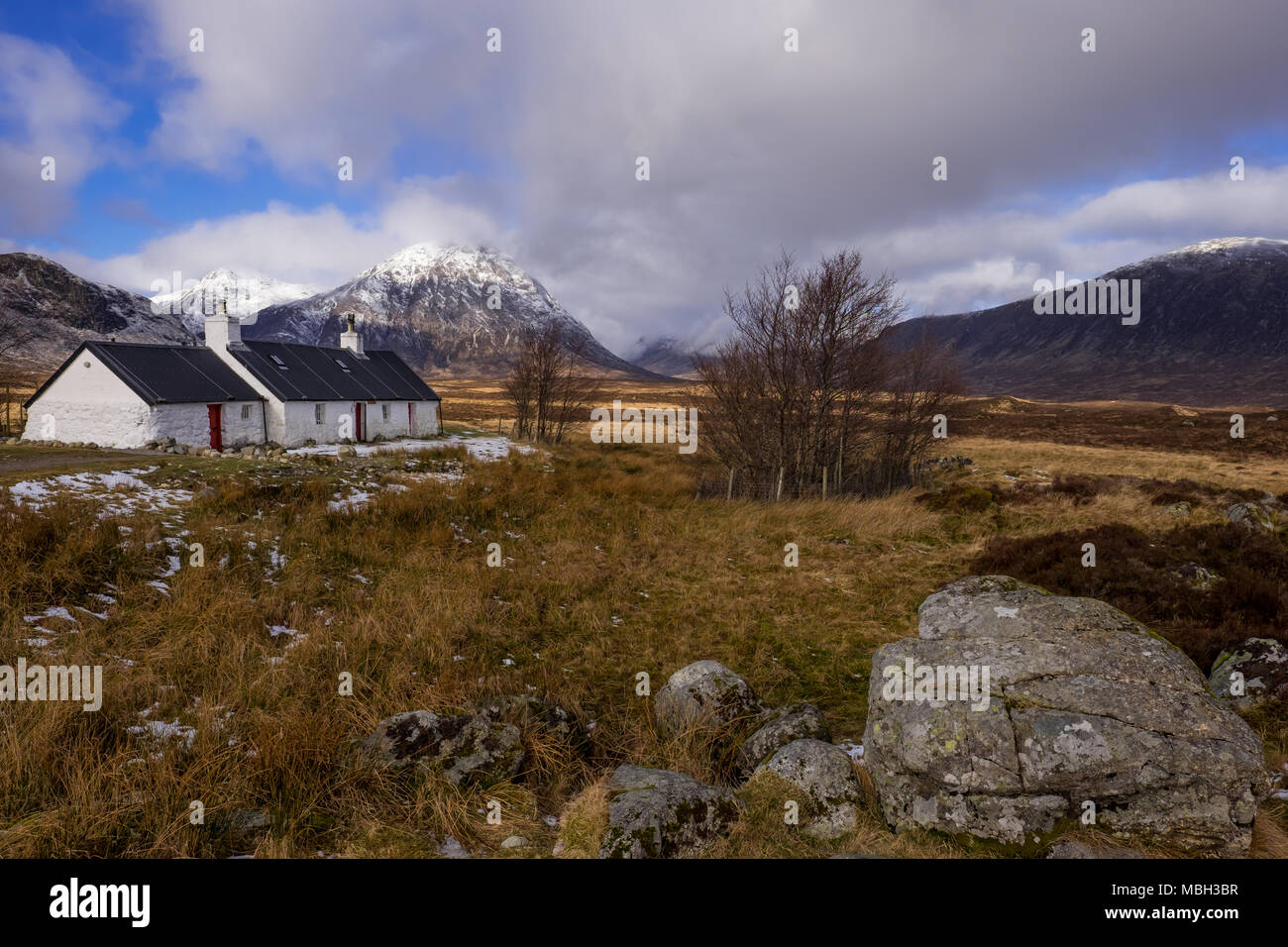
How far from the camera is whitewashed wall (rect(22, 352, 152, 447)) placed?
79.3 feet

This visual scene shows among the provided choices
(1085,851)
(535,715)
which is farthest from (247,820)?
(1085,851)

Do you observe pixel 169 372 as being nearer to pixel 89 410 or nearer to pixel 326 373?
pixel 89 410

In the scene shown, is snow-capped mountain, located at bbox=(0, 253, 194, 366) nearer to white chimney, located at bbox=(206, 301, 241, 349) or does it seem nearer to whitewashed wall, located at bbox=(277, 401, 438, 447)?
whitewashed wall, located at bbox=(277, 401, 438, 447)

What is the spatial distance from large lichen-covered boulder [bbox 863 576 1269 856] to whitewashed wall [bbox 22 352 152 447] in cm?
2917

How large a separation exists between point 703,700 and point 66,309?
19982 centimetres

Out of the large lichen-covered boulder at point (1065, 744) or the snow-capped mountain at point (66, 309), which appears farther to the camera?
the snow-capped mountain at point (66, 309)

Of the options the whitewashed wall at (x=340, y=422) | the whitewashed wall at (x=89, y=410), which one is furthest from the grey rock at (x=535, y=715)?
the whitewashed wall at (x=340, y=422)

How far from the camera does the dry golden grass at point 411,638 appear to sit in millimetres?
4695

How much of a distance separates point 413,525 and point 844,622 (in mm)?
10132

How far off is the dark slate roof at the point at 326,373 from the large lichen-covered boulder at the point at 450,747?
91.9 ft

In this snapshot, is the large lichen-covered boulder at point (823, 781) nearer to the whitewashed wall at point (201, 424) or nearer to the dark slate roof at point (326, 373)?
the whitewashed wall at point (201, 424)

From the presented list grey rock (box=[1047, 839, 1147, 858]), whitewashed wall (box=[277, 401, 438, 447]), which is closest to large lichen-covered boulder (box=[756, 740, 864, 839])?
grey rock (box=[1047, 839, 1147, 858])

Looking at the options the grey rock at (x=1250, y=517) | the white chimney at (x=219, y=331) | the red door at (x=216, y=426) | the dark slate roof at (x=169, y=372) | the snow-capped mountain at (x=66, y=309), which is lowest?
the grey rock at (x=1250, y=517)

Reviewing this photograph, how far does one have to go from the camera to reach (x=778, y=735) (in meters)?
6.11
